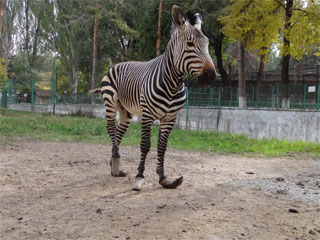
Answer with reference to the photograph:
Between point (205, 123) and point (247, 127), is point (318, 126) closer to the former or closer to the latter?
point (247, 127)

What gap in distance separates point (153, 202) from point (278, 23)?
14.5 meters

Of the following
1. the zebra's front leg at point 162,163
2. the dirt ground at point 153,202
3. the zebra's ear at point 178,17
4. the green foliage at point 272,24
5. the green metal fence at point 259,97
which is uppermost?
the green foliage at point 272,24

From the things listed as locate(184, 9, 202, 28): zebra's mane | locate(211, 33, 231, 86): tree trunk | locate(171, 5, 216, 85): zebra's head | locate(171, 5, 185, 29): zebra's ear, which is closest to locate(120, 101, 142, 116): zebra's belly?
locate(171, 5, 216, 85): zebra's head

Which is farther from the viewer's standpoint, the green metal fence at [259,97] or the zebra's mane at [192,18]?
the green metal fence at [259,97]

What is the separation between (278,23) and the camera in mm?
15344

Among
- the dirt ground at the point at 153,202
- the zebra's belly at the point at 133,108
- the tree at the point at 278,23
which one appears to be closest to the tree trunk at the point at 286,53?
the tree at the point at 278,23

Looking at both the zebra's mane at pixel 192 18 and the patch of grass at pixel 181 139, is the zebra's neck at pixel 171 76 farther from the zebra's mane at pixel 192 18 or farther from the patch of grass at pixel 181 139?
the patch of grass at pixel 181 139

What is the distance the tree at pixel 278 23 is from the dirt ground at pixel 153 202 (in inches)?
407

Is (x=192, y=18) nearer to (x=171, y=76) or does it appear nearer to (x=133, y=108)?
(x=171, y=76)

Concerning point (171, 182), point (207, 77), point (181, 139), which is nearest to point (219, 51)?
point (181, 139)

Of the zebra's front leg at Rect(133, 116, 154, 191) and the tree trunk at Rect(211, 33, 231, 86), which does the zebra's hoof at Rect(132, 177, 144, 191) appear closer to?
the zebra's front leg at Rect(133, 116, 154, 191)

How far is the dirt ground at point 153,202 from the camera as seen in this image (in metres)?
2.73

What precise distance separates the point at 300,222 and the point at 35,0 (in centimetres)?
4048

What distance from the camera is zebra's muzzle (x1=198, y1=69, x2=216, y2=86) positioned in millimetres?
3633
